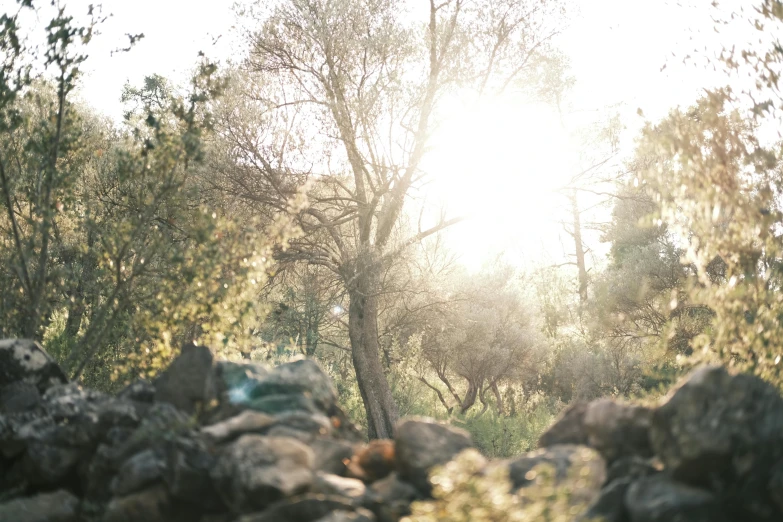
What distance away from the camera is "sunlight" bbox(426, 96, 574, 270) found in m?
17.1

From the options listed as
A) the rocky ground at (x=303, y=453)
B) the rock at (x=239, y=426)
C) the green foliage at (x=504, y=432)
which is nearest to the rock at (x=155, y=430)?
the rocky ground at (x=303, y=453)

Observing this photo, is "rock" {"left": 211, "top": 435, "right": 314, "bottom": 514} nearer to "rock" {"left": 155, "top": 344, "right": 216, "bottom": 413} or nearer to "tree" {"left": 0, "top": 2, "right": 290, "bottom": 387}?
"rock" {"left": 155, "top": 344, "right": 216, "bottom": 413}

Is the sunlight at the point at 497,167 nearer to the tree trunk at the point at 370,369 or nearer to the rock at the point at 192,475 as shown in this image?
the tree trunk at the point at 370,369

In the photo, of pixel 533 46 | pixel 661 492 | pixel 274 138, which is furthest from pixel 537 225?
pixel 661 492

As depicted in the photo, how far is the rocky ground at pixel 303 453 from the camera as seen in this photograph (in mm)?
4211

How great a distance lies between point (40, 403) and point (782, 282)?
7173mm

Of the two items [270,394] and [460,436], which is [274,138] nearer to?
[270,394]

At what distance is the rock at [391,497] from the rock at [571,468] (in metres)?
0.66

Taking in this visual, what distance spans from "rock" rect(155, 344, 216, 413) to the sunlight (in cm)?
1140

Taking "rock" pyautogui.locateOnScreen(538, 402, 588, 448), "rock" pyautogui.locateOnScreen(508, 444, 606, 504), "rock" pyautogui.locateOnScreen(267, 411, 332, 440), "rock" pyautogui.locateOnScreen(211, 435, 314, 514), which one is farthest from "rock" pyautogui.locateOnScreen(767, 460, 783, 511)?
"rock" pyautogui.locateOnScreen(267, 411, 332, 440)

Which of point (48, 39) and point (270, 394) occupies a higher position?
point (48, 39)

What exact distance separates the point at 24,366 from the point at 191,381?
8.81 feet

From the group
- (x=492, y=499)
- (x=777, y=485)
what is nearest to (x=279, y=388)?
(x=492, y=499)

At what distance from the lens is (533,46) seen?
18.2 m
